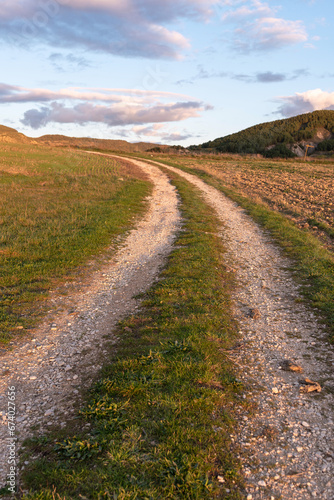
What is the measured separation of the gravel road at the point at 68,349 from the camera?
442 centimetres

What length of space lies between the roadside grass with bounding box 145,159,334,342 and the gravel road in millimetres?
4257

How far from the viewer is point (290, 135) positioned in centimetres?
12025

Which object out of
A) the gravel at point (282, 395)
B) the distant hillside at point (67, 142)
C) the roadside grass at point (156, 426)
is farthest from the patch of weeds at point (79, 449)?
the distant hillside at point (67, 142)

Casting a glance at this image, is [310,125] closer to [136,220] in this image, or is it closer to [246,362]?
[136,220]

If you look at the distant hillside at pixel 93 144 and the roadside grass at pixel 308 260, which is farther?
the distant hillside at pixel 93 144

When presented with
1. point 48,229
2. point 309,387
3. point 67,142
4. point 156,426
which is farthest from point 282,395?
point 67,142

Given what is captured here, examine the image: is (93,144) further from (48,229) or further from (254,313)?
(254,313)

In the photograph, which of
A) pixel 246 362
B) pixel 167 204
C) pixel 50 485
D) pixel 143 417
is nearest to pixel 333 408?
pixel 246 362

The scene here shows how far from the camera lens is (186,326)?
21.1 feet

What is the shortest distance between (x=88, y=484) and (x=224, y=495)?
1379mm

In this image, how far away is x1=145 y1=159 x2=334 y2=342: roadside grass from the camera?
311 inches

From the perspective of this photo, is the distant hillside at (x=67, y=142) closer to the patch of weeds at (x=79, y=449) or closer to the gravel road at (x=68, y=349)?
the gravel road at (x=68, y=349)

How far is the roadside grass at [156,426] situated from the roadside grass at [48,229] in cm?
270

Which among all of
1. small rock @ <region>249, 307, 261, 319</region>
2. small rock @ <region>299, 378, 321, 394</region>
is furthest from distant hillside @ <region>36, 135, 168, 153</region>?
small rock @ <region>299, 378, 321, 394</region>
